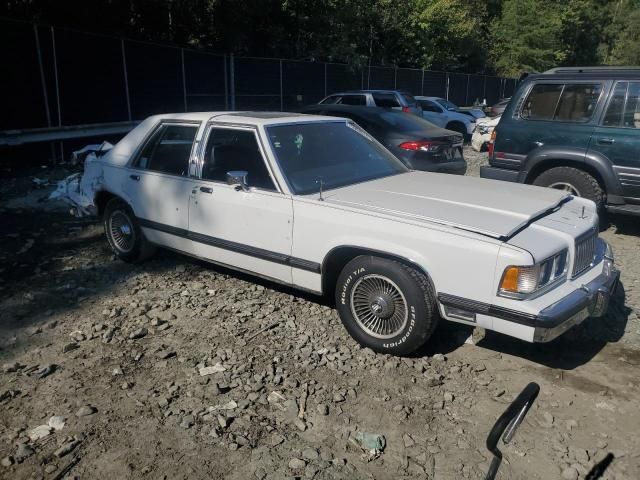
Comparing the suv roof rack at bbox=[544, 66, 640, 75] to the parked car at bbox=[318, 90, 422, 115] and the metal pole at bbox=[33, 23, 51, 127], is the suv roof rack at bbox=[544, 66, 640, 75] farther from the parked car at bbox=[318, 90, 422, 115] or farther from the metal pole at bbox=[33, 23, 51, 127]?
the metal pole at bbox=[33, 23, 51, 127]

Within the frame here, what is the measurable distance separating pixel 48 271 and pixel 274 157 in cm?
283

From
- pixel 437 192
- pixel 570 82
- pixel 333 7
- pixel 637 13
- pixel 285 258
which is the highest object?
pixel 637 13

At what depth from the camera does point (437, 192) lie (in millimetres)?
4207

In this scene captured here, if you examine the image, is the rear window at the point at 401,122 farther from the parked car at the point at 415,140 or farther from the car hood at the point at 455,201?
the car hood at the point at 455,201

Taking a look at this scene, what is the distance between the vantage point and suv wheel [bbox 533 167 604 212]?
634 centimetres

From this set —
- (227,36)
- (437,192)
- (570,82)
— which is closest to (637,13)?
(227,36)

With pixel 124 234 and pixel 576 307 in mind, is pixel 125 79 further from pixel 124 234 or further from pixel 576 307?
pixel 576 307

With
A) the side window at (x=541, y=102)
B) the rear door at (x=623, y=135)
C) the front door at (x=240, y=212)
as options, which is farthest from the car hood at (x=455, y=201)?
the side window at (x=541, y=102)

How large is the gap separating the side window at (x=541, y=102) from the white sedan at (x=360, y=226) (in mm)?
2595

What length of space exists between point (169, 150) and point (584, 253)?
363 centimetres

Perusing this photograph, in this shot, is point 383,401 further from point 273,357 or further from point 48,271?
point 48,271

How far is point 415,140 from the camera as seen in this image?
844 centimetres

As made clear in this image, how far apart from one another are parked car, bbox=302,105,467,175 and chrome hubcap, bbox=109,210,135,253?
4273 mm

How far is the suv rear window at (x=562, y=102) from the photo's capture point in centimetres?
645
